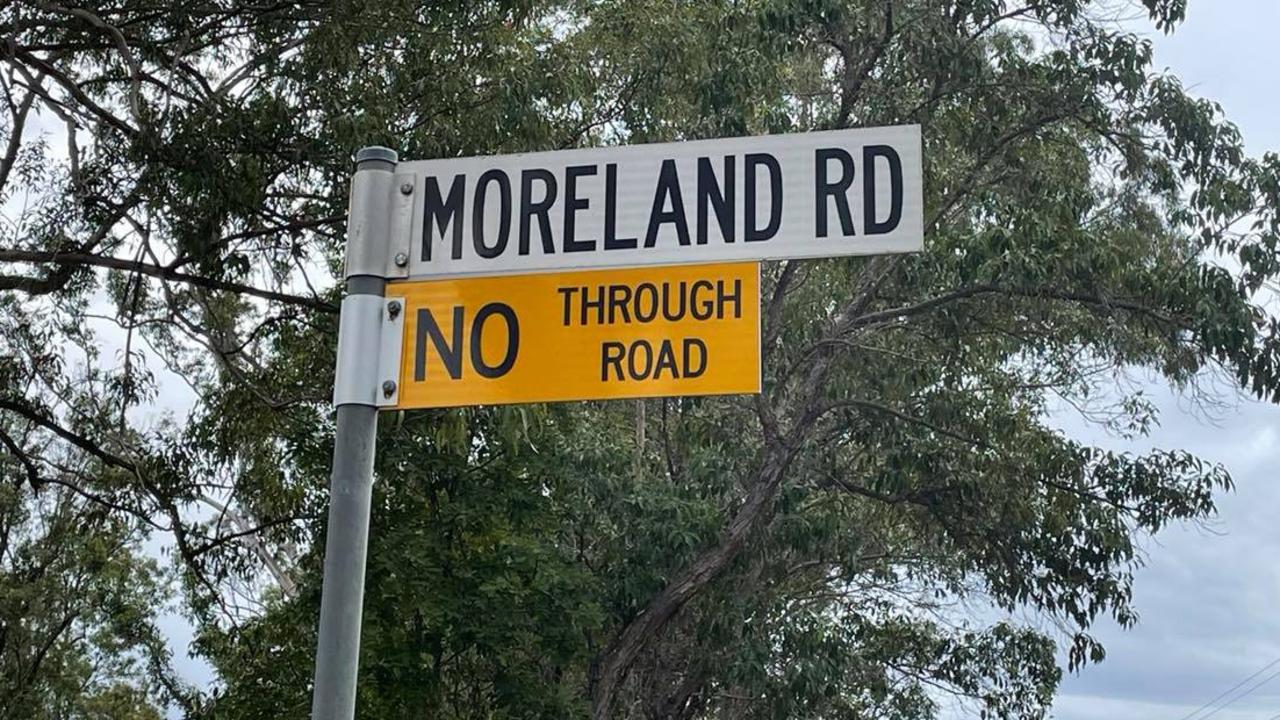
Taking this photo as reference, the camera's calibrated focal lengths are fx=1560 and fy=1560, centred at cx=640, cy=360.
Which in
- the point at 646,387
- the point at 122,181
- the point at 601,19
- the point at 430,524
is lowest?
the point at 646,387

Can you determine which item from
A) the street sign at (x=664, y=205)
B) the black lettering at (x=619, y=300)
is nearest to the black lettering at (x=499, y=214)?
the street sign at (x=664, y=205)

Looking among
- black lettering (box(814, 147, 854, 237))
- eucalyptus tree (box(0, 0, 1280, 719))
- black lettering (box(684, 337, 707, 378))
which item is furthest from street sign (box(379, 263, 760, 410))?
eucalyptus tree (box(0, 0, 1280, 719))

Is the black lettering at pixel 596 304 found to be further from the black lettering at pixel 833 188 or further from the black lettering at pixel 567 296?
Answer: the black lettering at pixel 833 188

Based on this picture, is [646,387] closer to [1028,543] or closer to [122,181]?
[122,181]

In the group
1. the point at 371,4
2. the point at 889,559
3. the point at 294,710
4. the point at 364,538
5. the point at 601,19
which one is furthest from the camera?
the point at 889,559

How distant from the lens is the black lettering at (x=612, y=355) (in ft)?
8.80

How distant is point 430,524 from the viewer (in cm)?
1341

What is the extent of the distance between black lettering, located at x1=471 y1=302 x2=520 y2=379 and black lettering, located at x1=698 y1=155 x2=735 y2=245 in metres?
0.36

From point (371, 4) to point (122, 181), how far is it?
245 cm

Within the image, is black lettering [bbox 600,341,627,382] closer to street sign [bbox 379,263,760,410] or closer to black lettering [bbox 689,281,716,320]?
street sign [bbox 379,263,760,410]

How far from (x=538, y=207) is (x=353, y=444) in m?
0.57

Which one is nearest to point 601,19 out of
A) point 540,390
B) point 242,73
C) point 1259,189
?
point 242,73

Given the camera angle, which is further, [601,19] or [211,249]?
[601,19]

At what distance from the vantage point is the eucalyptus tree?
34.9ft
